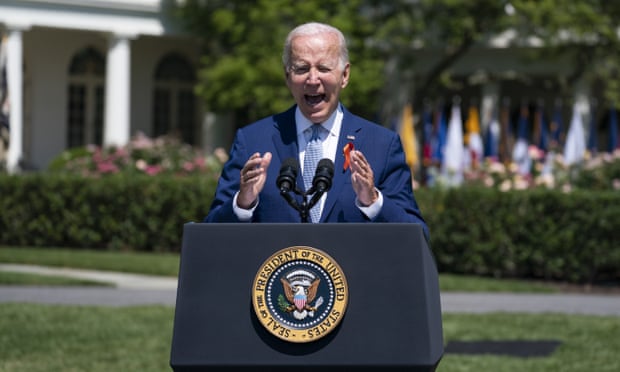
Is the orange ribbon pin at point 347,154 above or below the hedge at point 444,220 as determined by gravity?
above

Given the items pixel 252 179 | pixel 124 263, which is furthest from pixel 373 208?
pixel 124 263

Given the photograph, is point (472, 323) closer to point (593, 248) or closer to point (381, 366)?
point (593, 248)

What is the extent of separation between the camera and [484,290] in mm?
13000

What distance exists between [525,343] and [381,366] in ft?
18.9

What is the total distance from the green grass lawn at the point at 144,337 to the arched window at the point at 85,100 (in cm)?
2086

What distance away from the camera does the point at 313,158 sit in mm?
4285

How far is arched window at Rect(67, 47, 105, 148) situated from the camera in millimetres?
31188

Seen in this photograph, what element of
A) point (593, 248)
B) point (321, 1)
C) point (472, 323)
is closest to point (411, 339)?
point (472, 323)

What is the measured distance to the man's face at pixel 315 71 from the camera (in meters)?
4.11

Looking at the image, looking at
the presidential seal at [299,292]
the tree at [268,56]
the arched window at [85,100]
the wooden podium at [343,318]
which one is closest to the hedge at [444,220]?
the tree at [268,56]

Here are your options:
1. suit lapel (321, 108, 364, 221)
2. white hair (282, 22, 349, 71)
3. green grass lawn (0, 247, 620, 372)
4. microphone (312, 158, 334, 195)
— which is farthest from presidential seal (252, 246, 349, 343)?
green grass lawn (0, 247, 620, 372)

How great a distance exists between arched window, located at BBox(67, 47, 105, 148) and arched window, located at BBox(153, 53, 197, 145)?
160cm

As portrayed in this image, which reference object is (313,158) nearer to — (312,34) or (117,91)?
(312,34)

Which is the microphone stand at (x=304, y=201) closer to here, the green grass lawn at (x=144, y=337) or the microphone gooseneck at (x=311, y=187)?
the microphone gooseneck at (x=311, y=187)
